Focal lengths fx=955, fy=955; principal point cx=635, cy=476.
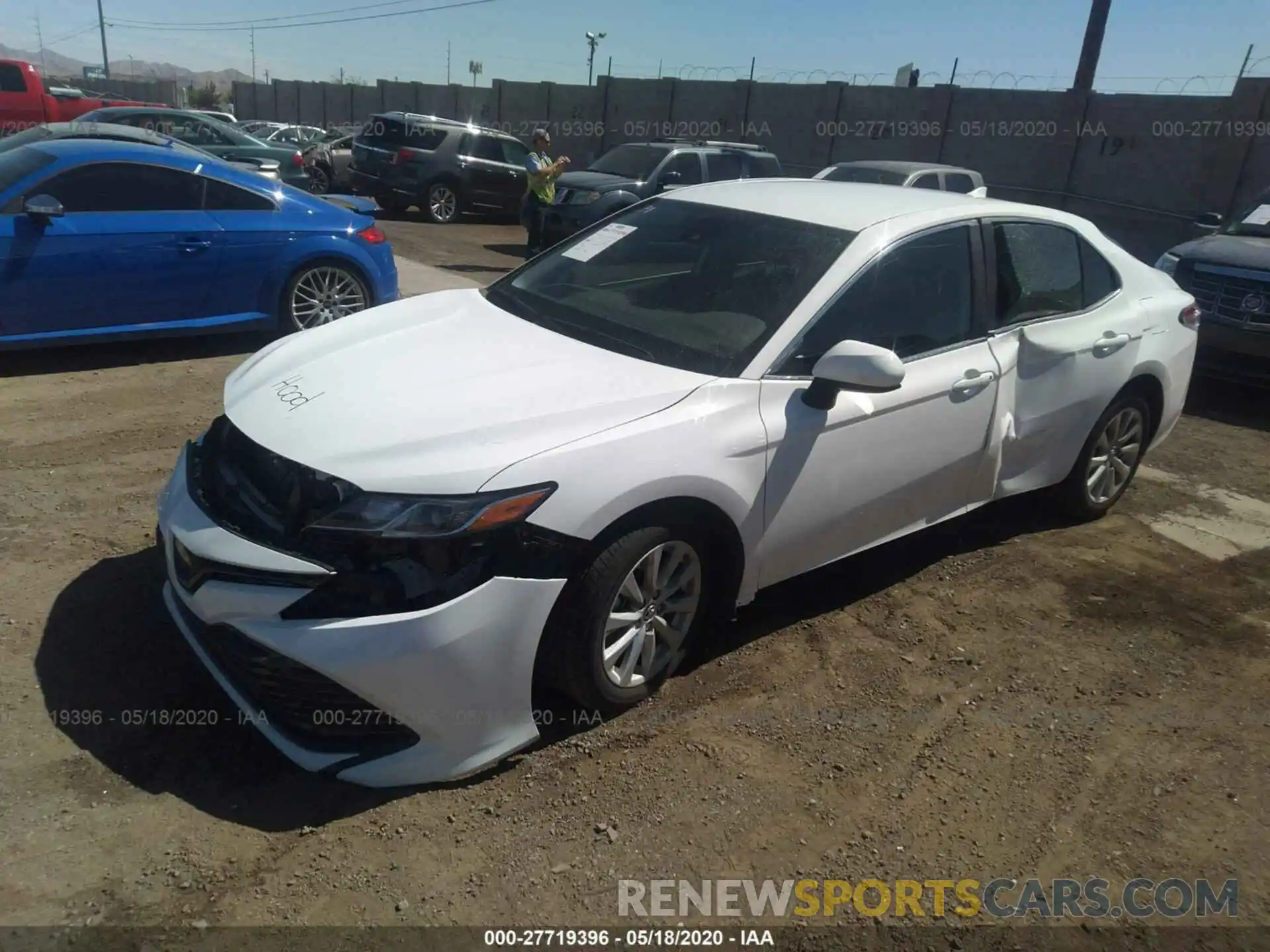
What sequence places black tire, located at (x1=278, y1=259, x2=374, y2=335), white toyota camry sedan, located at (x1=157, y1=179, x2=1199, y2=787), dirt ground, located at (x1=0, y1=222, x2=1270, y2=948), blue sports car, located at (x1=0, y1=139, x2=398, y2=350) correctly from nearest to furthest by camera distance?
dirt ground, located at (x1=0, y1=222, x2=1270, y2=948) < white toyota camry sedan, located at (x1=157, y1=179, x2=1199, y2=787) < blue sports car, located at (x1=0, y1=139, x2=398, y2=350) < black tire, located at (x1=278, y1=259, x2=374, y2=335)

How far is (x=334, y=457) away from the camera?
276cm

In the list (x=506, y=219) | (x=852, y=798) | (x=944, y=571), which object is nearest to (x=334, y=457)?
(x=852, y=798)

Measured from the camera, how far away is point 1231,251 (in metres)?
8.29

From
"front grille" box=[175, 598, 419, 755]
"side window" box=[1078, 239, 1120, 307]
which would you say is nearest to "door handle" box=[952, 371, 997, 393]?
"side window" box=[1078, 239, 1120, 307]

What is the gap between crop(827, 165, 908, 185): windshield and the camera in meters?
11.7

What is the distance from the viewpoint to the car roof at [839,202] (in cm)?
387

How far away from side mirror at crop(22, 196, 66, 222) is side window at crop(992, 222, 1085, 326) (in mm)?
5494

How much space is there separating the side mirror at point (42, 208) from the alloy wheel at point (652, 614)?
5005 millimetres

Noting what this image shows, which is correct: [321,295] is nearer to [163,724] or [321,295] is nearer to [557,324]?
[557,324]

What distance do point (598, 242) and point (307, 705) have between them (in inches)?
95.5

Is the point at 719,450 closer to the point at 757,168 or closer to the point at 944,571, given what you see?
Answer: the point at 944,571

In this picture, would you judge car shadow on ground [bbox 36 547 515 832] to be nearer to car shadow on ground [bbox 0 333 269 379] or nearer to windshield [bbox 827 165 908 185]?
car shadow on ground [bbox 0 333 269 379]

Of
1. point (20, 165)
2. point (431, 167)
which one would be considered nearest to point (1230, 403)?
point (20, 165)

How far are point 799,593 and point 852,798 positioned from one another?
1.32 metres
